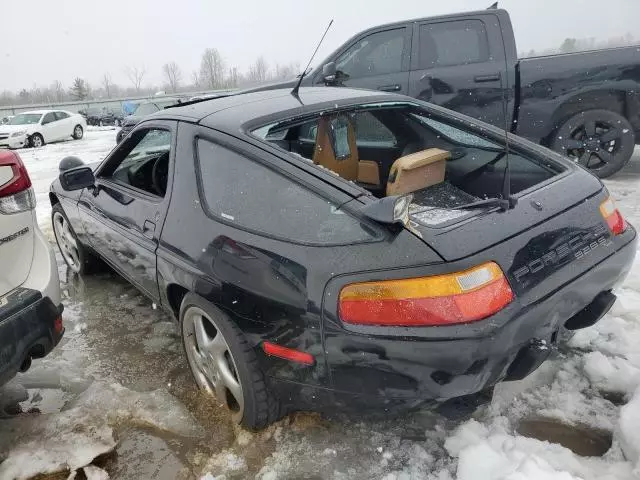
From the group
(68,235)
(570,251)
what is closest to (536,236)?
(570,251)

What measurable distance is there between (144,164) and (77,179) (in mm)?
408

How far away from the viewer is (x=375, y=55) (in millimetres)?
5727

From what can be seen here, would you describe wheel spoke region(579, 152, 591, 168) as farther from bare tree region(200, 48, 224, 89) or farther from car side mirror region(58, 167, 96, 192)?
bare tree region(200, 48, 224, 89)

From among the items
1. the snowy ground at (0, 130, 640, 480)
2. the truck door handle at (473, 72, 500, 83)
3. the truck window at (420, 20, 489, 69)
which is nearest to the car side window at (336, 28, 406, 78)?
the truck window at (420, 20, 489, 69)

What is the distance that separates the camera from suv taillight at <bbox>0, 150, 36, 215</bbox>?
204 centimetres

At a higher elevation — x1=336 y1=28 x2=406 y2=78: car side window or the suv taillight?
x1=336 y1=28 x2=406 y2=78: car side window

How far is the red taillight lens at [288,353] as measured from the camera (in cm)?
176

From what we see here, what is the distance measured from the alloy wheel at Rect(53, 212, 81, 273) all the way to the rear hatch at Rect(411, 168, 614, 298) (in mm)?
3186

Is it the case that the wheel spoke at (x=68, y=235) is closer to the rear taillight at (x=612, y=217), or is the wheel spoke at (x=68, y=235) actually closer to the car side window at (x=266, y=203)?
the car side window at (x=266, y=203)

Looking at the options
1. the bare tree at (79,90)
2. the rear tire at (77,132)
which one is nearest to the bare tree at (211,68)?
the bare tree at (79,90)

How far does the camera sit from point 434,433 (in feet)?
6.73

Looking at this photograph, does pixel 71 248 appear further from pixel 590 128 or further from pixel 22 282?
pixel 590 128

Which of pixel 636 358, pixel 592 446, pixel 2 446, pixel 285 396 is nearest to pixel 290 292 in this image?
pixel 285 396

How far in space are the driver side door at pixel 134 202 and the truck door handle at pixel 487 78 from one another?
391 centimetres
